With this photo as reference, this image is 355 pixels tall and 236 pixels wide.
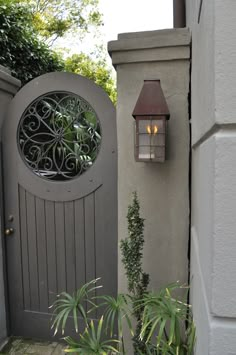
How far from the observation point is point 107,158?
2.40 meters

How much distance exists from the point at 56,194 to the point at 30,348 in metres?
1.36

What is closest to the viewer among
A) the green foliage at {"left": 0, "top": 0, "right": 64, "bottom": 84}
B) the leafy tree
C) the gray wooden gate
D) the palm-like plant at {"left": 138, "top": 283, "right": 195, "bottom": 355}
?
the palm-like plant at {"left": 138, "top": 283, "right": 195, "bottom": 355}

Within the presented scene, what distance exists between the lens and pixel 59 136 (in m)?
2.52

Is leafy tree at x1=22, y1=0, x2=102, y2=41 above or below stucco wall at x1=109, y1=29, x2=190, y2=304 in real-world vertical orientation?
above

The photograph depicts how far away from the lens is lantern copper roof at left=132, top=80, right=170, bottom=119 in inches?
69.8

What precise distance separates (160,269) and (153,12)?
12080mm

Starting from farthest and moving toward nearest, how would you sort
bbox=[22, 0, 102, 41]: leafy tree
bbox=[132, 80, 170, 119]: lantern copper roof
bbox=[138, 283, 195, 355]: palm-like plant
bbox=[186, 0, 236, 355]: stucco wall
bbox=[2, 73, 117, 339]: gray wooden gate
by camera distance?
bbox=[22, 0, 102, 41]: leafy tree
bbox=[2, 73, 117, 339]: gray wooden gate
bbox=[132, 80, 170, 119]: lantern copper roof
bbox=[138, 283, 195, 355]: palm-like plant
bbox=[186, 0, 236, 355]: stucco wall

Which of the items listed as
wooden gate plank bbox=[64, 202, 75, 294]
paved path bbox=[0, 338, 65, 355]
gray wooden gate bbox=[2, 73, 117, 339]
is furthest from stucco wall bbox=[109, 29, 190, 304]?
paved path bbox=[0, 338, 65, 355]

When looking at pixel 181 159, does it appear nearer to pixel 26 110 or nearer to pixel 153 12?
pixel 26 110

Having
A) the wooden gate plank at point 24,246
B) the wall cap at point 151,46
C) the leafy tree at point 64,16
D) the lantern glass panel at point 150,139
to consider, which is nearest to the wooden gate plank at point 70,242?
the wooden gate plank at point 24,246

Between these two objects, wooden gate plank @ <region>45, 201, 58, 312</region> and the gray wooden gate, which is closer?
the gray wooden gate

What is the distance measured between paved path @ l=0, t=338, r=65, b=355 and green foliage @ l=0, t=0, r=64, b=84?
298 cm

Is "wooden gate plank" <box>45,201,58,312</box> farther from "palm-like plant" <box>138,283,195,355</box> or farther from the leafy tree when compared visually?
the leafy tree

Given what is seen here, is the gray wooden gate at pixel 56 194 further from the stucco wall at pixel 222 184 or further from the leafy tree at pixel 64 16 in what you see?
the leafy tree at pixel 64 16
